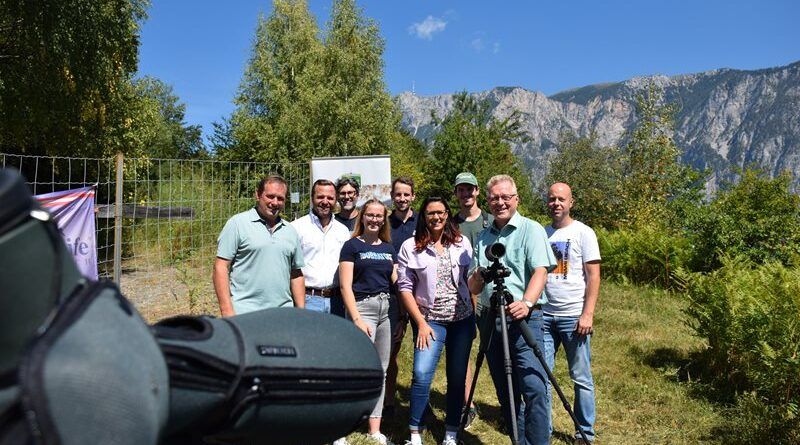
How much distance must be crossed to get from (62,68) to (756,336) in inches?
497

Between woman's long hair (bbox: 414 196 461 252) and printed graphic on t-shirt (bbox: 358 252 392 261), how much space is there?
0.30m

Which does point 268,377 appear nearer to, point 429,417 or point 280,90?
point 429,417

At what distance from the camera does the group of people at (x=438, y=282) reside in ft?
12.6

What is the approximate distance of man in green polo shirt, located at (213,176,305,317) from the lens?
383 cm

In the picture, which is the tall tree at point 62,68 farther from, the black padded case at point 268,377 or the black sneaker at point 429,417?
the black padded case at point 268,377

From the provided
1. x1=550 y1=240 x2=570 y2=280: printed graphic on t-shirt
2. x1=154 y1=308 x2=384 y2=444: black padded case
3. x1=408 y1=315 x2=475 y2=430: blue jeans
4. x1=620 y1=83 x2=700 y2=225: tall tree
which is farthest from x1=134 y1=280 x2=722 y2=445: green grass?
x1=620 y1=83 x2=700 y2=225: tall tree

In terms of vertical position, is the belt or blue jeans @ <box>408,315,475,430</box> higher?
the belt

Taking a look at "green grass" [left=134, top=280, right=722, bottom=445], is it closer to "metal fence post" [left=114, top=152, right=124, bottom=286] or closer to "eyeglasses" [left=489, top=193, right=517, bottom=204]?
"metal fence post" [left=114, top=152, right=124, bottom=286]

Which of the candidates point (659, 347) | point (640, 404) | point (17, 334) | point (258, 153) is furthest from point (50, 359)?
point (258, 153)

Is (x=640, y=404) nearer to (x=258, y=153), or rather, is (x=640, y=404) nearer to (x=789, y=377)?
(x=789, y=377)

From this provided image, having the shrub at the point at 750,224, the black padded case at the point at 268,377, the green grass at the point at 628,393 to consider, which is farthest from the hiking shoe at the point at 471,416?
the shrub at the point at 750,224

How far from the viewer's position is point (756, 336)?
4824mm

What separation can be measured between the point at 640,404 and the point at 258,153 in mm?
25647

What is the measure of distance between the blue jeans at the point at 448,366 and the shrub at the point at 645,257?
7.63m
